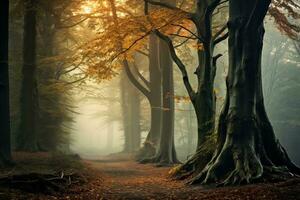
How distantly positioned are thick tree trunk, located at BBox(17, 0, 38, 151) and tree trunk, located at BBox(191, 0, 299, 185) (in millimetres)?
10239

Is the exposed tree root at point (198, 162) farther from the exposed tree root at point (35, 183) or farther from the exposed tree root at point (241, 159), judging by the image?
the exposed tree root at point (35, 183)

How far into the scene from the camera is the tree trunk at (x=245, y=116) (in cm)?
1120

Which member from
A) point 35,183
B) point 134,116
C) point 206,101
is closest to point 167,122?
point 206,101

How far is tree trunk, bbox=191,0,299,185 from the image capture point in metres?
11.2

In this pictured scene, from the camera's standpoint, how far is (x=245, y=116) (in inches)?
454

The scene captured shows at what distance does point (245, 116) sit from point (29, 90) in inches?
476

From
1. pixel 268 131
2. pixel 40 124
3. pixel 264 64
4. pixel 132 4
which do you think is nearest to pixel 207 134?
pixel 268 131

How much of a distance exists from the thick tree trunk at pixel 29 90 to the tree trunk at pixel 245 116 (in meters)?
10.2

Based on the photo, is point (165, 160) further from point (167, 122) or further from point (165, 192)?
point (165, 192)

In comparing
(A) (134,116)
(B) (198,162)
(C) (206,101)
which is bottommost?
(B) (198,162)

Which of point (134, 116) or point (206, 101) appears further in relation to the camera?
point (134, 116)

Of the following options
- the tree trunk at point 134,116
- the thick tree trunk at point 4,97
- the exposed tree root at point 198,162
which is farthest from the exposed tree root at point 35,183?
the tree trunk at point 134,116

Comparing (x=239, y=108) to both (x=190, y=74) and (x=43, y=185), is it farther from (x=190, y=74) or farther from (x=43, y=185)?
(x=190, y=74)

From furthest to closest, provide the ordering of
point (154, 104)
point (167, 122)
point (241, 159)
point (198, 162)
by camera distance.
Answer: point (154, 104)
point (167, 122)
point (198, 162)
point (241, 159)
